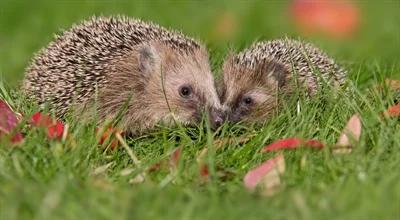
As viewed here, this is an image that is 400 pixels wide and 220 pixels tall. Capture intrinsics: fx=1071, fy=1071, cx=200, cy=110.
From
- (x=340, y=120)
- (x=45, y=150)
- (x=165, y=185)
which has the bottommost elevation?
(x=340, y=120)

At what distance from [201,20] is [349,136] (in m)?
5.88

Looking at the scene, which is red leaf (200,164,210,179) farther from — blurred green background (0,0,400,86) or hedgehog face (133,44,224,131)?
blurred green background (0,0,400,86)

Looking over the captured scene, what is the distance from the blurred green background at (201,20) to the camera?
→ 10031 mm

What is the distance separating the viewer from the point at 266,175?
474cm

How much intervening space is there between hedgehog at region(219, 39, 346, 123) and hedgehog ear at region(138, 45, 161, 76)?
426 mm

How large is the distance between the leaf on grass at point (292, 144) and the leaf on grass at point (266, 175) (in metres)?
0.18

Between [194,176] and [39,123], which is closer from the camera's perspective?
[194,176]

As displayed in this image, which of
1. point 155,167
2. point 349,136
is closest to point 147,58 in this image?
point 155,167

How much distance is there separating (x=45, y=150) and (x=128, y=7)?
5.45m

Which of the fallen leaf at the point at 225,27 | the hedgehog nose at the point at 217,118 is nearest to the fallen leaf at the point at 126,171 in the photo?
the hedgehog nose at the point at 217,118

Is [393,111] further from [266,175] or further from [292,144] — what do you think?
[266,175]

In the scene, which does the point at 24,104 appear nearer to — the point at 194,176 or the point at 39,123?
the point at 39,123

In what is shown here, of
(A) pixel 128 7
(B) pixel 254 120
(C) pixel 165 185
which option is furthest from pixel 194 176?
(A) pixel 128 7

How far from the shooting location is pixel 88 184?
171 inches
